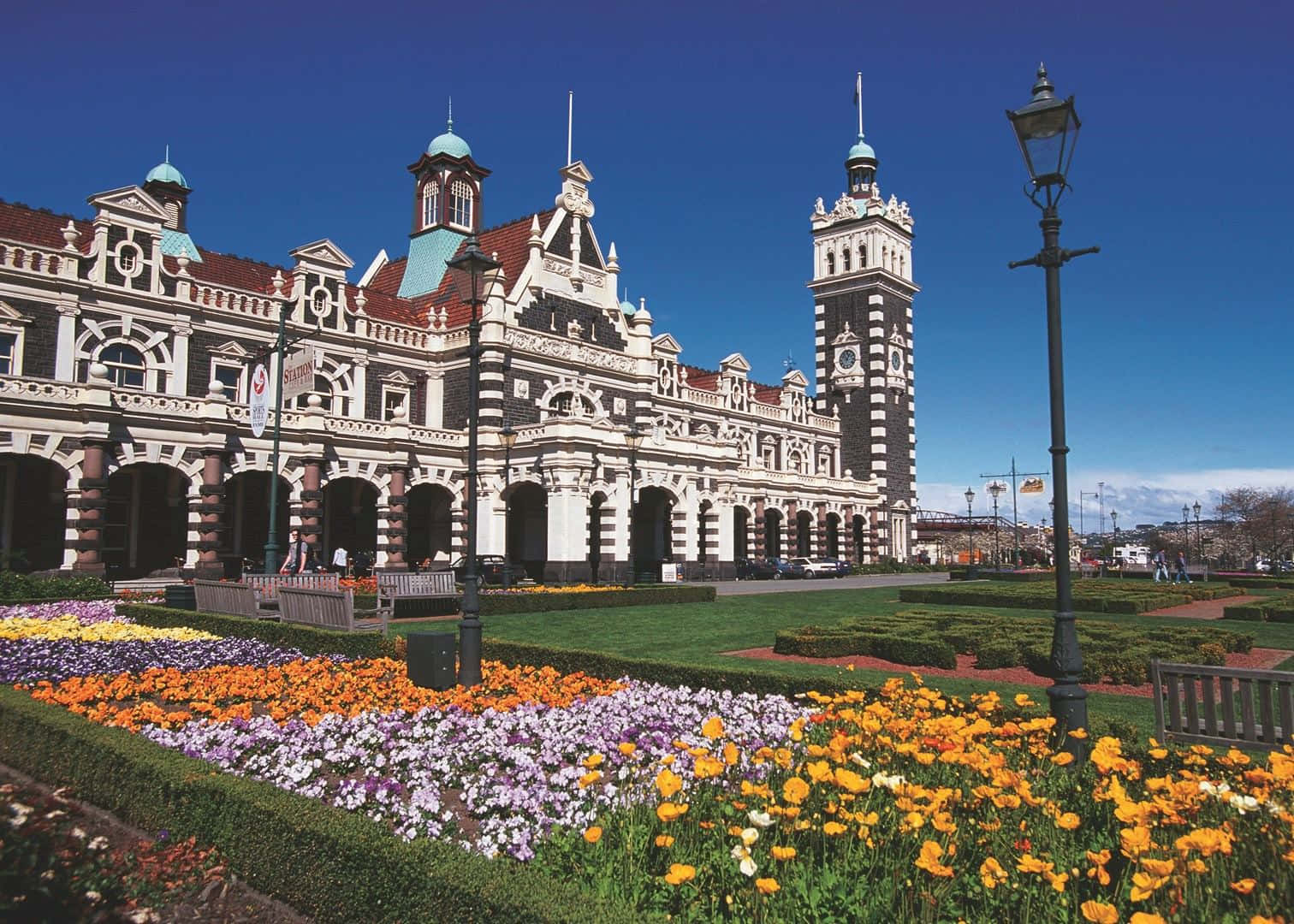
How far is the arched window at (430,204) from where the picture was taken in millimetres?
45000

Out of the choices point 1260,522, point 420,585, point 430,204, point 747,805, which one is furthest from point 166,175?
point 1260,522

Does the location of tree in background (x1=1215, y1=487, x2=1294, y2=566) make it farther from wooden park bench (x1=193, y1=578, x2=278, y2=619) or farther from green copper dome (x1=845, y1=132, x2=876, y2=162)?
wooden park bench (x1=193, y1=578, x2=278, y2=619)

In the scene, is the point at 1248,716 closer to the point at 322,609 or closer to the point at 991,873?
the point at 991,873

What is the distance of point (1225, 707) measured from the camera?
25.5 feet

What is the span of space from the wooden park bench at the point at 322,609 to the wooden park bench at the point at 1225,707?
1191cm

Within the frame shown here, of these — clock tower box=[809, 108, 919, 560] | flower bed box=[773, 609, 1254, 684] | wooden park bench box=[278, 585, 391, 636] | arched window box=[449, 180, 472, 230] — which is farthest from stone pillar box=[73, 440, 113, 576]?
clock tower box=[809, 108, 919, 560]

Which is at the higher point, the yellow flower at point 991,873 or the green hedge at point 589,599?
the yellow flower at point 991,873

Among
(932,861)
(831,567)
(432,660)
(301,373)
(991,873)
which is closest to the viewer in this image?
(932,861)

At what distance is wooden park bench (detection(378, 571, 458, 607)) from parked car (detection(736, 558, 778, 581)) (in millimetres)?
26018

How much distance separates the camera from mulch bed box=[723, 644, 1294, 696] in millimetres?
12672

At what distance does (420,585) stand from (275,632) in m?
7.13

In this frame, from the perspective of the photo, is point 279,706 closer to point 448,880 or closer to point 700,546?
point 448,880

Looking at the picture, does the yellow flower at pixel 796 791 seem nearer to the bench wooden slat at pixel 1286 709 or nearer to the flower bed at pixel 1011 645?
the bench wooden slat at pixel 1286 709

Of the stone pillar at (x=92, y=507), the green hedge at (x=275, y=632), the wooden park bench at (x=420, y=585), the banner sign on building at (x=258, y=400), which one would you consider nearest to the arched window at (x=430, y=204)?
the stone pillar at (x=92, y=507)
